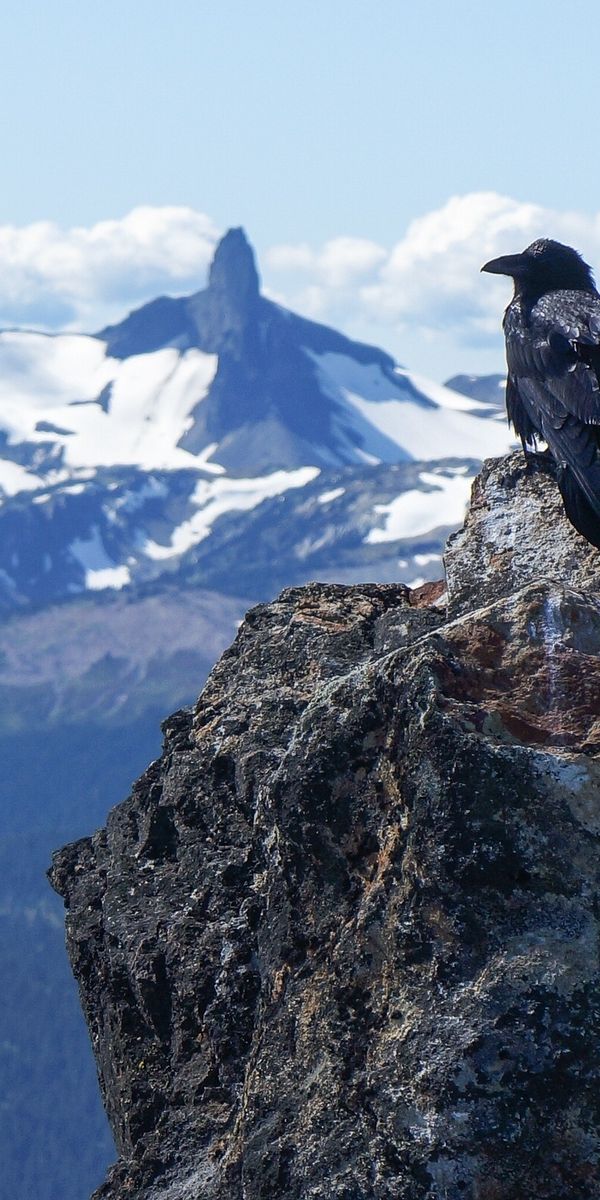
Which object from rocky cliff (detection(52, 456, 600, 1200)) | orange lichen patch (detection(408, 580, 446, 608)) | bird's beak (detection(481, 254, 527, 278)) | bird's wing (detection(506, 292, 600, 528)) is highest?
bird's beak (detection(481, 254, 527, 278))

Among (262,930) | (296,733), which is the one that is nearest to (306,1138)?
(262,930)

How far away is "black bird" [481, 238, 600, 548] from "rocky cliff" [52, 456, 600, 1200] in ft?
1.71

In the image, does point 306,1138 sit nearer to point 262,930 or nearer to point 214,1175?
point 214,1175

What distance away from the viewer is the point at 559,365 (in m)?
11.0

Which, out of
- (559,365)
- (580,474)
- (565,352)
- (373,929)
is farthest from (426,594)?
(373,929)

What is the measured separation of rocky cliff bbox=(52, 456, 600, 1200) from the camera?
7027 mm

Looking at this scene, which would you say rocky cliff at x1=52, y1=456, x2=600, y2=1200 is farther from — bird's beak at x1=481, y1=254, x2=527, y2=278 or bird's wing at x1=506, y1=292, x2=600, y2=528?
bird's beak at x1=481, y1=254, x2=527, y2=278

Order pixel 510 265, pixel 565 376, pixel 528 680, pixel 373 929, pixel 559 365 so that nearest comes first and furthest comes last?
pixel 373 929
pixel 528 680
pixel 565 376
pixel 559 365
pixel 510 265

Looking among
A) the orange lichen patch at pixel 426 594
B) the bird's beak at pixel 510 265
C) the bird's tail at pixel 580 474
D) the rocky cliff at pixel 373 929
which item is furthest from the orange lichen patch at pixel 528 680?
the bird's beak at pixel 510 265

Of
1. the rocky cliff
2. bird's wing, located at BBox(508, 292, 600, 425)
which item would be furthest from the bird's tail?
the rocky cliff

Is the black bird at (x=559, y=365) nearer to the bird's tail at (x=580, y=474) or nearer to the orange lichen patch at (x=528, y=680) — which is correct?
the bird's tail at (x=580, y=474)

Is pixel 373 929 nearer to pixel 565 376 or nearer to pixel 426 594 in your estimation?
pixel 426 594

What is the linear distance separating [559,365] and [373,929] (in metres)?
4.97

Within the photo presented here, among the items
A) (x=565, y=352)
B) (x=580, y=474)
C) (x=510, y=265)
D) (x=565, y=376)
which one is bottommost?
(x=580, y=474)
